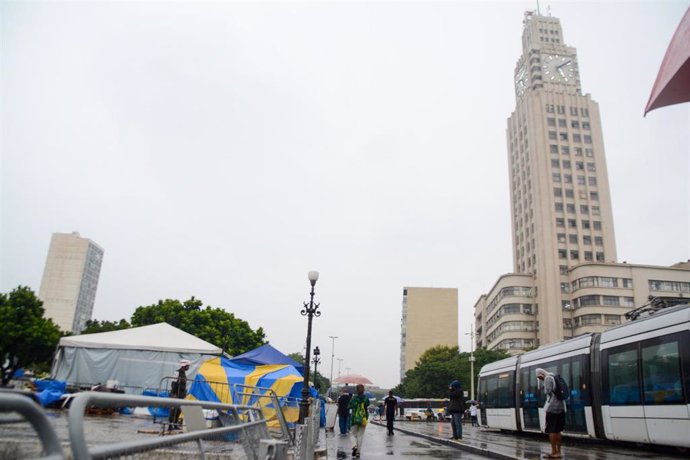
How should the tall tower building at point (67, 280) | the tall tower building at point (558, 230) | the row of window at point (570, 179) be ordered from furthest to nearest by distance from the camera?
1. the tall tower building at point (67, 280)
2. the row of window at point (570, 179)
3. the tall tower building at point (558, 230)

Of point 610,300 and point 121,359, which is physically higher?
point 610,300

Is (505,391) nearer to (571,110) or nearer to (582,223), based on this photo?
(582,223)

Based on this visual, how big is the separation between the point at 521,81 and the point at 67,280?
13095 centimetres

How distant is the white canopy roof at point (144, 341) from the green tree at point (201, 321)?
20.1 meters

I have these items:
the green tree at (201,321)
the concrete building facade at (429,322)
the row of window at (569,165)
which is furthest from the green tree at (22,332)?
the concrete building facade at (429,322)

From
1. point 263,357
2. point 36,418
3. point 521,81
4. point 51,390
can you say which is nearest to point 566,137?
point 521,81

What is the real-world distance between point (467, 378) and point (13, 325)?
49827mm

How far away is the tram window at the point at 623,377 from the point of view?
10.2 meters

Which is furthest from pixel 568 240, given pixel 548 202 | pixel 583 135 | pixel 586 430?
pixel 586 430

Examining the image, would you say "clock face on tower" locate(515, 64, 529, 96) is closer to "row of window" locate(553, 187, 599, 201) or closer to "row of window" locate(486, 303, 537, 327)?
"row of window" locate(553, 187, 599, 201)

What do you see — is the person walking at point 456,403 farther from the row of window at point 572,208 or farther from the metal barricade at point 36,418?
the row of window at point 572,208

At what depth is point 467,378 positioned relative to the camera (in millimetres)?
61750

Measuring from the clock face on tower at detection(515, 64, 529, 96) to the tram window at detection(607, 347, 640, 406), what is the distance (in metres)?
91.6

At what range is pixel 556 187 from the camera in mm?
78125
